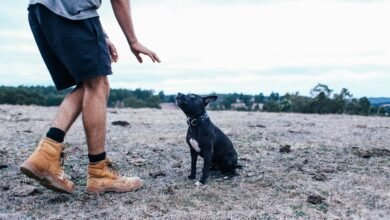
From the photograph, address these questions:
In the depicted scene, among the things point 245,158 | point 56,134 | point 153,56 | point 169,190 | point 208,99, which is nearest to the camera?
point 56,134

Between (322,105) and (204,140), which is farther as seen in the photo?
(322,105)

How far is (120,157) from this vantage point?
20.1 feet

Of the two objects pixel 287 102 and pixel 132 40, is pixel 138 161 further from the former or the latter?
pixel 287 102

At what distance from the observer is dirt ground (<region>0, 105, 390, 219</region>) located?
3.79 meters

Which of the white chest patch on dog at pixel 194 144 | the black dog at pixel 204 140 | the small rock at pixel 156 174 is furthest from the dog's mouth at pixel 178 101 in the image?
the small rock at pixel 156 174

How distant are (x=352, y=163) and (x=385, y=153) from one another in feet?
2.84

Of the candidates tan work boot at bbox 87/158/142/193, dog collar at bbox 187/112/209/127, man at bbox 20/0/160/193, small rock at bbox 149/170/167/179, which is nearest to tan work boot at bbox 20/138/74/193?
man at bbox 20/0/160/193

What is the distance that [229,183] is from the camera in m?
4.85

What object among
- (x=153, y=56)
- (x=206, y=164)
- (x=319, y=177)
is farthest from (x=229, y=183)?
(x=153, y=56)

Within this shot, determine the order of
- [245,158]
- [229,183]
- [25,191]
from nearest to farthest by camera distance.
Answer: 1. [25,191]
2. [229,183]
3. [245,158]

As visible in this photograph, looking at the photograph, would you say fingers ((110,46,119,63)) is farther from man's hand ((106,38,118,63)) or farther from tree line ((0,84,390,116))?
tree line ((0,84,390,116))

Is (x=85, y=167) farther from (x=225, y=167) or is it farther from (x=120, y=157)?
(x=225, y=167)

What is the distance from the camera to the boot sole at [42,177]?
3697 mm

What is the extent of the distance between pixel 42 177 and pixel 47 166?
3.7 inches
